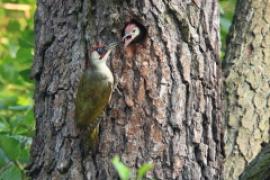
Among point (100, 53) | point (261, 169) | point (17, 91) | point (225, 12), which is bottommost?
point (261, 169)

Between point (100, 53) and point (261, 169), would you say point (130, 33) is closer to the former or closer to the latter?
point (100, 53)

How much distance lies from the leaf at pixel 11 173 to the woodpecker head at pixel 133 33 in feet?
3.08

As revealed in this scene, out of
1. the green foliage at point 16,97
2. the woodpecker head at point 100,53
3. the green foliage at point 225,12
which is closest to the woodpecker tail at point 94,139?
the woodpecker head at point 100,53

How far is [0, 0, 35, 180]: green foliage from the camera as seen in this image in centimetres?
520

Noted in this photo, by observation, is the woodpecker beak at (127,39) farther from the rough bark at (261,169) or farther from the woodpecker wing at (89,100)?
the rough bark at (261,169)

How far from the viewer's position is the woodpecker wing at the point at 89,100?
464 centimetres

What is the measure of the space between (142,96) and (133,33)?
317 mm

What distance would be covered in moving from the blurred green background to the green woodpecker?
55 centimetres

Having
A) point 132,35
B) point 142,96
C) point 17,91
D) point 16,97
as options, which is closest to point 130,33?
point 132,35

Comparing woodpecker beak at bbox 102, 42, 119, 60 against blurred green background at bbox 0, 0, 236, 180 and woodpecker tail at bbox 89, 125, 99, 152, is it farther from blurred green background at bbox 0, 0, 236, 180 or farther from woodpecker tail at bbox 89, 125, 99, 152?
blurred green background at bbox 0, 0, 236, 180

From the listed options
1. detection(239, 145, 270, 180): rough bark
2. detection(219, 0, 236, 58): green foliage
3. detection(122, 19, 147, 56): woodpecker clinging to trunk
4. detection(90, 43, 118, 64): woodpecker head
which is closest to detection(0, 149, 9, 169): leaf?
detection(90, 43, 118, 64): woodpecker head

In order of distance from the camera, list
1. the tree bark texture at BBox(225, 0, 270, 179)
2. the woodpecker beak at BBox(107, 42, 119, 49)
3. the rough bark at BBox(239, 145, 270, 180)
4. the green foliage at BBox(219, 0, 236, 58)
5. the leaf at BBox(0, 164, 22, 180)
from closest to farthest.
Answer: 1. the rough bark at BBox(239, 145, 270, 180)
2. the woodpecker beak at BBox(107, 42, 119, 49)
3. the leaf at BBox(0, 164, 22, 180)
4. the tree bark texture at BBox(225, 0, 270, 179)
5. the green foliage at BBox(219, 0, 236, 58)

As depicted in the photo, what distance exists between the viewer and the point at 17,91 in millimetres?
7113

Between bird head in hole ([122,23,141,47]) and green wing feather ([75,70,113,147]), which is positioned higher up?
bird head in hole ([122,23,141,47])
